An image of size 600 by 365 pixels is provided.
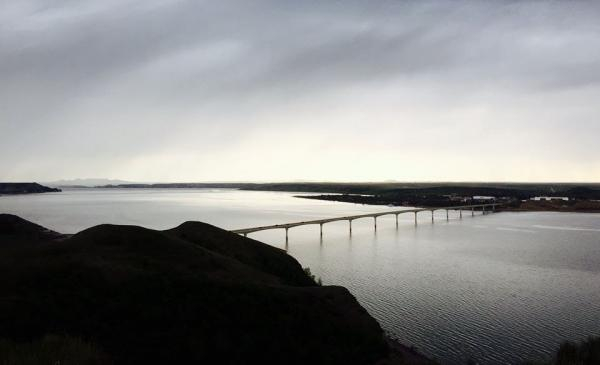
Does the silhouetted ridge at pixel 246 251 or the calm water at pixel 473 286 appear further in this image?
the silhouetted ridge at pixel 246 251

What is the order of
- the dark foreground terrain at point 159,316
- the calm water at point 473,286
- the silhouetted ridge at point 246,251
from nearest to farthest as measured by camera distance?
the dark foreground terrain at point 159,316
the calm water at point 473,286
the silhouetted ridge at point 246,251

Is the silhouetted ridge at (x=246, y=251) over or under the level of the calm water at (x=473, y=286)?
over

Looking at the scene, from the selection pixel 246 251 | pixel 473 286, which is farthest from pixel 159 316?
pixel 473 286

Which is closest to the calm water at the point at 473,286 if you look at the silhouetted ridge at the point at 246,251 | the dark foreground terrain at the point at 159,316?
the dark foreground terrain at the point at 159,316

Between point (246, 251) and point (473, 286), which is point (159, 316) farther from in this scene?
point (473, 286)

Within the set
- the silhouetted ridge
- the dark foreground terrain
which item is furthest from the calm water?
the silhouetted ridge

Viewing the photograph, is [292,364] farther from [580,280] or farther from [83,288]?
[580,280]

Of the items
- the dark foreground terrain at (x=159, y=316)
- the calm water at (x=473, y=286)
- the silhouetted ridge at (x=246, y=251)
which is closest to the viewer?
the dark foreground terrain at (x=159, y=316)

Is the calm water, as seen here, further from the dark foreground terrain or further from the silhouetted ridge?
the silhouetted ridge

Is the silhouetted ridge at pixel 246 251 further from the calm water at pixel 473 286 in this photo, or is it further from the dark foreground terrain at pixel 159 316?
the dark foreground terrain at pixel 159 316
